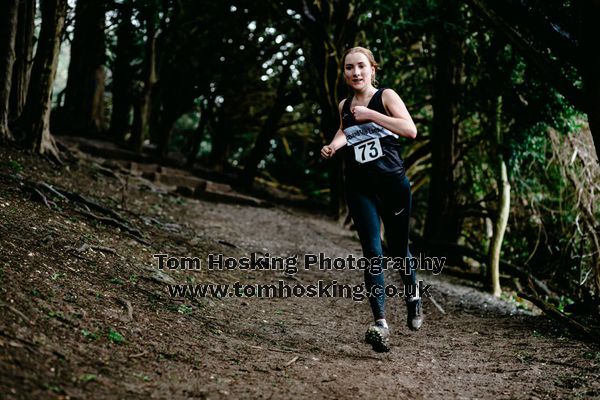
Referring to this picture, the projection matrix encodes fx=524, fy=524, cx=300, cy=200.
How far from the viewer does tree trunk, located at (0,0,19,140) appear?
7.50 metres

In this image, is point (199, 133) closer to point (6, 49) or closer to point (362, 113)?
point (6, 49)

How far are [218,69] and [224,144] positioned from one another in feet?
7.94

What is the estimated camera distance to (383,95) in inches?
145

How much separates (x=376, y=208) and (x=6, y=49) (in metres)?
6.41

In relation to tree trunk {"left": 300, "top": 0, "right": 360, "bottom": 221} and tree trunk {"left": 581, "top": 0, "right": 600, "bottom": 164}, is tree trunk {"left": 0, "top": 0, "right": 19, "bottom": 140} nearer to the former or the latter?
tree trunk {"left": 300, "top": 0, "right": 360, "bottom": 221}

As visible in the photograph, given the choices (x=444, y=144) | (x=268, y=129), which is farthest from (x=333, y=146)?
(x=268, y=129)

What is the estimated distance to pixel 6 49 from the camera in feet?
24.6

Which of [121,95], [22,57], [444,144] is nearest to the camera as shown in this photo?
[22,57]

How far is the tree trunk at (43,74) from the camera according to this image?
767 cm

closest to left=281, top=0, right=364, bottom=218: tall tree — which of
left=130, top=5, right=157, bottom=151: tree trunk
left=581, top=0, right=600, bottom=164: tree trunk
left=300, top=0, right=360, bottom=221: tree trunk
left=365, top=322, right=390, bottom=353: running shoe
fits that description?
left=300, top=0, right=360, bottom=221: tree trunk

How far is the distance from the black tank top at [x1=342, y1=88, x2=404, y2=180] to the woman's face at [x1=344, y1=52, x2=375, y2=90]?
127 mm

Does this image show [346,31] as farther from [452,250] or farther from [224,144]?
[224,144]

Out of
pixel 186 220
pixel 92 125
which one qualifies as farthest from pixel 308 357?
pixel 92 125

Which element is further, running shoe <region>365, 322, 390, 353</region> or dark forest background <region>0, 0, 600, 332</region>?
dark forest background <region>0, 0, 600, 332</region>
